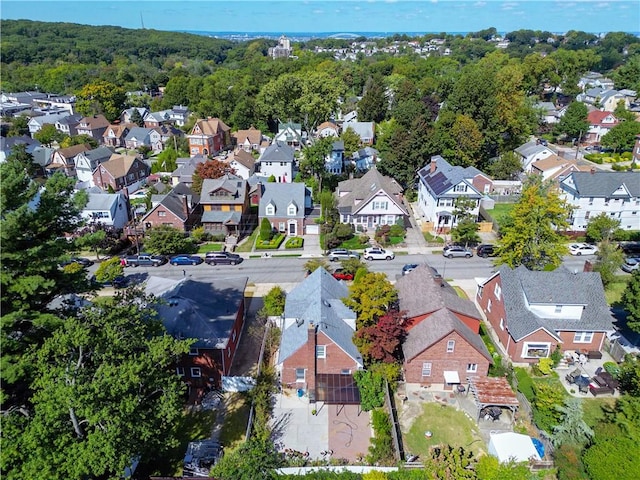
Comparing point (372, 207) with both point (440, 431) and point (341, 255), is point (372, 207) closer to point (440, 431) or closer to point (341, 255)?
point (341, 255)

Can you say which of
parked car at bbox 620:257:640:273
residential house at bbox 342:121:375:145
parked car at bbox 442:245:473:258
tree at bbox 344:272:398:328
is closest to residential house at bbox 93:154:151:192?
residential house at bbox 342:121:375:145

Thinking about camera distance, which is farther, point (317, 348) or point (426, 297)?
point (426, 297)

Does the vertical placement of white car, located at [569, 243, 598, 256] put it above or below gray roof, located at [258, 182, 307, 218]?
below

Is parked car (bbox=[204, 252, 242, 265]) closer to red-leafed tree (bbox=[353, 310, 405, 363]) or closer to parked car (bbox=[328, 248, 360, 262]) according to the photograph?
parked car (bbox=[328, 248, 360, 262])

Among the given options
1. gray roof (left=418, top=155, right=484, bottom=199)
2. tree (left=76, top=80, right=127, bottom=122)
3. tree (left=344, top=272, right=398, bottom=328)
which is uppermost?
tree (left=76, top=80, right=127, bottom=122)

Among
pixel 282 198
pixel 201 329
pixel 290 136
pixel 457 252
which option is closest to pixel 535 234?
pixel 457 252

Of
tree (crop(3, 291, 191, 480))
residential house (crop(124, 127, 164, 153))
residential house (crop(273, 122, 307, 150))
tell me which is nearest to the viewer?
tree (crop(3, 291, 191, 480))
